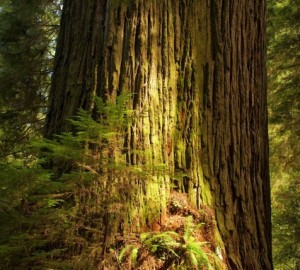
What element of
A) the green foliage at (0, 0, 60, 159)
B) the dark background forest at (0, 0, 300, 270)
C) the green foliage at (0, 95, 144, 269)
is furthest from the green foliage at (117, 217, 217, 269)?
the green foliage at (0, 0, 60, 159)

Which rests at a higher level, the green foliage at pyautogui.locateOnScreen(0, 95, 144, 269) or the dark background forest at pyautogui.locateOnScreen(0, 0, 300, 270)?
the dark background forest at pyautogui.locateOnScreen(0, 0, 300, 270)

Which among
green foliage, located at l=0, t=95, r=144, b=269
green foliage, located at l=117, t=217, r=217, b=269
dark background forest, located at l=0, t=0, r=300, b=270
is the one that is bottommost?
green foliage, located at l=117, t=217, r=217, b=269

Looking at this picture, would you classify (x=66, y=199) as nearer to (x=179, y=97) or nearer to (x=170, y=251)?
(x=170, y=251)

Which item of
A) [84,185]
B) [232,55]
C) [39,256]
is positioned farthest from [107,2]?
[39,256]

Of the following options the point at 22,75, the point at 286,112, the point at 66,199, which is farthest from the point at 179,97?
the point at 286,112

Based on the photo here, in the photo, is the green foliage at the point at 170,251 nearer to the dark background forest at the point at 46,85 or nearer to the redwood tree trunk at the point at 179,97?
the redwood tree trunk at the point at 179,97

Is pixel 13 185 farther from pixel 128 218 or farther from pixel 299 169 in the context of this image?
pixel 299 169

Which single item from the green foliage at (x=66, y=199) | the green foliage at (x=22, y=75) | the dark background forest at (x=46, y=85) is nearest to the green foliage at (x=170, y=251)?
the green foliage at (x=66, y=199)

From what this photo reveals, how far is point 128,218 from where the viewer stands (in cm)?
221

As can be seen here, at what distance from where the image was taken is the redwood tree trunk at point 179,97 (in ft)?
7.97

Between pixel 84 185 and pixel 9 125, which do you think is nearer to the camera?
pixel 84 185

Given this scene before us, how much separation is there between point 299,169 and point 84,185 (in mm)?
6715

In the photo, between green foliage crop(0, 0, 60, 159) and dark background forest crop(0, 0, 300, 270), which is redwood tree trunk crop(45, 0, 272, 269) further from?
green foliage crop(0, 0, 60, 159)

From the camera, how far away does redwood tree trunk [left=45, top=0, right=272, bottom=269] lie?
95.7 inches
